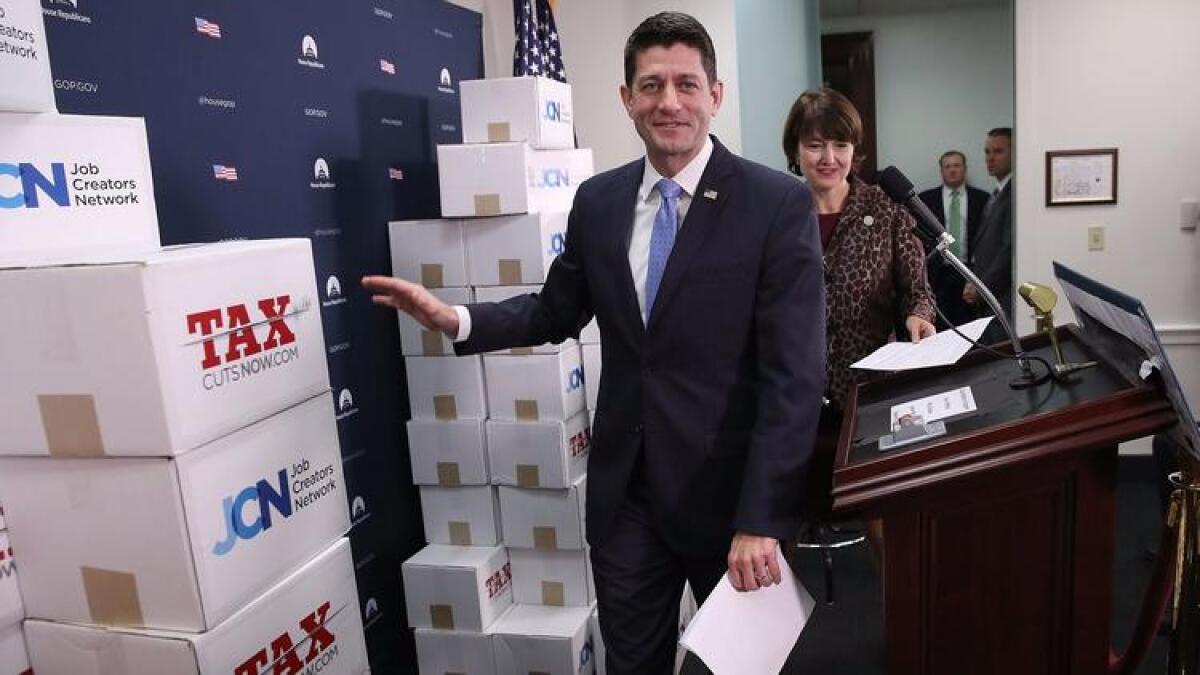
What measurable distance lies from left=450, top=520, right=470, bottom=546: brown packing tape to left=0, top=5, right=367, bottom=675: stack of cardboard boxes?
1.13m

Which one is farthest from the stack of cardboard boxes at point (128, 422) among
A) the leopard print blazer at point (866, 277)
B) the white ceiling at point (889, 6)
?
the white ceiling at point (889, 6)

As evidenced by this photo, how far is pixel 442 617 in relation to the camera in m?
2.50

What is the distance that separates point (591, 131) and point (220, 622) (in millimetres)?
2727

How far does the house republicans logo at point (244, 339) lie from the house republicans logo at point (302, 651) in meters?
0.44

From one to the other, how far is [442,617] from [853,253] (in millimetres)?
1494

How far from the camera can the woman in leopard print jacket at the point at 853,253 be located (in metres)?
2.23

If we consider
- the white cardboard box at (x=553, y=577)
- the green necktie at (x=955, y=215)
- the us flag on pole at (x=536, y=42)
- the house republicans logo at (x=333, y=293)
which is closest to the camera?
the house republicans logo at (x=333, y=293)

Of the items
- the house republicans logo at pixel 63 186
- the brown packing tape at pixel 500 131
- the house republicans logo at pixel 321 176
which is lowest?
the house republicans logo at pixel 63 186

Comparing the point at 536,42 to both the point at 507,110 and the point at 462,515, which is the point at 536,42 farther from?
the point at 462,515

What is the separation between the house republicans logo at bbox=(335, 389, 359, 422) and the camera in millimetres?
2402

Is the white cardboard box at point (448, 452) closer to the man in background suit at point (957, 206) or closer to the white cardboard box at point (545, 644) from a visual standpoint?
the white cardboard box at point (545, 644)

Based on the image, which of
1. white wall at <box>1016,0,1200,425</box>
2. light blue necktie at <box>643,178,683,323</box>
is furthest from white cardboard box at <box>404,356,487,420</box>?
white wall at <box>1016,0,1200,425</box>

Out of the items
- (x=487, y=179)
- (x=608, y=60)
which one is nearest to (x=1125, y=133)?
(x=608, y=60)

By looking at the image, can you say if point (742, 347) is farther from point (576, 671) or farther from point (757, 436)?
point (576, 671)
